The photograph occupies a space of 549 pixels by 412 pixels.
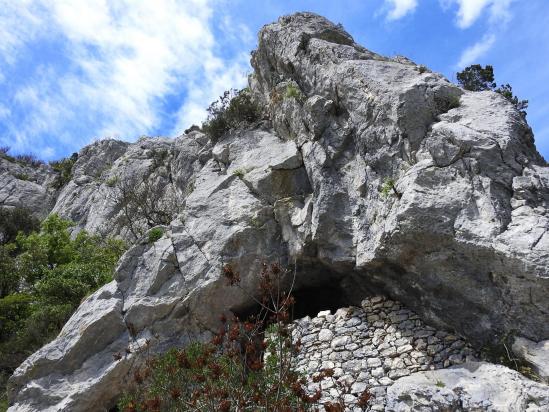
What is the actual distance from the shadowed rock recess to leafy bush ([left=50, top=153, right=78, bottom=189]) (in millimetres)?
20304

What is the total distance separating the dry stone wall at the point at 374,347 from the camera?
860 centimetres

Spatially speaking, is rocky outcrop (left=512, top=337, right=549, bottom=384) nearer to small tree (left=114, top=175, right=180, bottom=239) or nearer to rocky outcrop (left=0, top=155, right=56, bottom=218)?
small tree (left=114, top=175, right=180, bottom=239)

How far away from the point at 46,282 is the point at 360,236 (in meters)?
10.9

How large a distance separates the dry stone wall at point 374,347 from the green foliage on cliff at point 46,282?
737cm

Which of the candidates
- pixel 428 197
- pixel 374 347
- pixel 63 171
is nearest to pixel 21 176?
pixel 63 171

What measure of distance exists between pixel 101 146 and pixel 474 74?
69.3 feet

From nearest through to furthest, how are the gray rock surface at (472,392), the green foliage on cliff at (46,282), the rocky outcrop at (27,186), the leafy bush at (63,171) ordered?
the gray rock surface at (472,392) → the green foliage on cliff at (46,282) → the rocky outcrop at (27,186) → the leafy bush at (63,171)

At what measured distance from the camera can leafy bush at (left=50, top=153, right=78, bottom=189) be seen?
3210cm

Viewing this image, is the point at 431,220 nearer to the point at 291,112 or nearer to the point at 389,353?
the point at 389,353

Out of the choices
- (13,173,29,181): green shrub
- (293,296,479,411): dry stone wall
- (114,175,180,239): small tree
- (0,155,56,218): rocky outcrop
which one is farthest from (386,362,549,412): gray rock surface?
(13,173,29,181): green shrub

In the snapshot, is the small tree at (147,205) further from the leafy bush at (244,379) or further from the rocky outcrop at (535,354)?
the rocky outcrop at (535,354)

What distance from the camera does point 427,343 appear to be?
898 cm

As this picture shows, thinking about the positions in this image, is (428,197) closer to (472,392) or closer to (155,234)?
(472,392)

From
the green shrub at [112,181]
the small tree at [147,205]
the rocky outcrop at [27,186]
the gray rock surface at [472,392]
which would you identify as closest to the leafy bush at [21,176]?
the rocky outcrop at [27,186]
